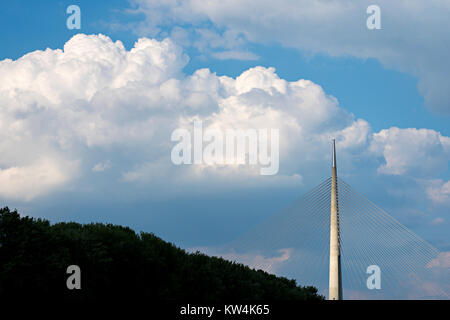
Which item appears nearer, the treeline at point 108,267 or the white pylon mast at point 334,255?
the treeline at point 108,267

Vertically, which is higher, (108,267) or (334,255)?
(334,255)

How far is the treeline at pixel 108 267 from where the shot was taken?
26.4m

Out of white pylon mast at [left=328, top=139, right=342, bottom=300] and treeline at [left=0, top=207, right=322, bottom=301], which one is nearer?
treeline at [left=0, top=207, right=322, bottom=301]

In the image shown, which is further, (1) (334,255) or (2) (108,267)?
(1) (334,255)

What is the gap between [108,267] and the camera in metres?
29.6

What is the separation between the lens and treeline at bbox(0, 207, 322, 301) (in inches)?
1039

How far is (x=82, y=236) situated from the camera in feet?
96.3
